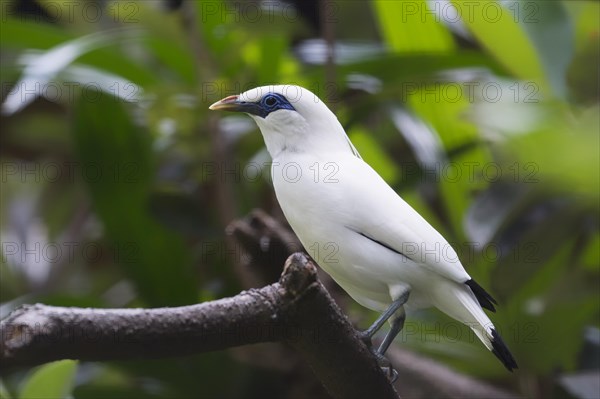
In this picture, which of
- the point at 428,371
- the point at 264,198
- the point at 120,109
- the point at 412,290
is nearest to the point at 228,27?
the point at 120,109

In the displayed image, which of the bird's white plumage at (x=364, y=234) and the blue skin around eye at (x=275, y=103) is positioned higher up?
the blue skin around eye at (x=275, y=103)

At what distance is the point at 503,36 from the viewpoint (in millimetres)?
2162

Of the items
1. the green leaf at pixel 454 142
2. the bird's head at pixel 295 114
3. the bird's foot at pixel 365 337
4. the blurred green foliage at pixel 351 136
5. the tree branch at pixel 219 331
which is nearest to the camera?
the tree branch at pixel 219 331

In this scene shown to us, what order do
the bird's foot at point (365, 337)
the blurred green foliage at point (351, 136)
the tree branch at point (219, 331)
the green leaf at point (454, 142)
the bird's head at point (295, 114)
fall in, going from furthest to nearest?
the green leaf at point (454, 142) < the blurred green foliage at point (351, 136) < the bird's head at point (295, 114) < the bird's foot at point (365, 337) < the tree branch at point (219, 331)

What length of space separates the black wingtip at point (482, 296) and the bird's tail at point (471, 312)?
0.04ft

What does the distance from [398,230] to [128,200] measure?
1215mm

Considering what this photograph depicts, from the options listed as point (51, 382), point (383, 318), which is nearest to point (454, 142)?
point (383, 318)

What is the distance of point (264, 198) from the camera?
2643 millimetres

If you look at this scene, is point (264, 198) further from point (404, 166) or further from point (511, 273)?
point (511, 273)

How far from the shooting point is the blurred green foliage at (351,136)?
2059 millimetres

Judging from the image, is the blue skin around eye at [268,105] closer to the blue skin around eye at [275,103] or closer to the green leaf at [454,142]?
the blue skin around eye at [275,103]

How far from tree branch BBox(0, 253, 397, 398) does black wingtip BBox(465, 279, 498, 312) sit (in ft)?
0.66

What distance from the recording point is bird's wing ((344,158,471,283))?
1.29 meters

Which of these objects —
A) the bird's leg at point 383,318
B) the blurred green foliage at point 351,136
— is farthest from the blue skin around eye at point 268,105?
the blurred green foliage at point 351,136
